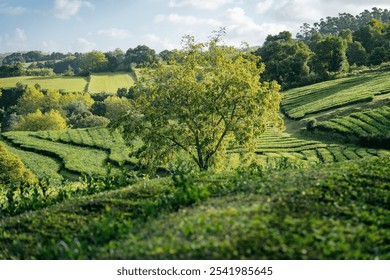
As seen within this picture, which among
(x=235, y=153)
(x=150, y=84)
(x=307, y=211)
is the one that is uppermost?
(x=150, y=84)

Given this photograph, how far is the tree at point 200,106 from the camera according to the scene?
115ft

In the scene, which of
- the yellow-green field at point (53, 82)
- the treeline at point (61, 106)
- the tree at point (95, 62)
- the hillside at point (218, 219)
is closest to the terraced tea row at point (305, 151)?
the hillside at point (218, 219)

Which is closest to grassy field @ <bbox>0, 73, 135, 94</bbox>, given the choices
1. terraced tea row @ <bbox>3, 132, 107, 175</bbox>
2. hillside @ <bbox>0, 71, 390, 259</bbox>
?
terraced tea row @ <bbox>3, 132, 107, 175</bbox>

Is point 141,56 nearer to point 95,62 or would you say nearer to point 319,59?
point 95,62

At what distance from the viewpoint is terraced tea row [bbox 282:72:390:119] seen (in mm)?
79000

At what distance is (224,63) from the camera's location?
119 feet

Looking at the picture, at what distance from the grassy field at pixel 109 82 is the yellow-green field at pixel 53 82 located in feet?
9.72

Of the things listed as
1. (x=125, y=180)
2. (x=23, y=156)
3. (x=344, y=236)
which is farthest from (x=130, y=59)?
(x=344, y=236)

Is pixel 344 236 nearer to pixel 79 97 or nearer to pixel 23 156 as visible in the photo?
pixel 23 156

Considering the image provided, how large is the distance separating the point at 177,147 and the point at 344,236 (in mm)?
25997

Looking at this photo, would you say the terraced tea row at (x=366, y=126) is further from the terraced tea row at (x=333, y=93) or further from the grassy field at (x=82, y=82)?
the grassy field at (x=82, y=82)

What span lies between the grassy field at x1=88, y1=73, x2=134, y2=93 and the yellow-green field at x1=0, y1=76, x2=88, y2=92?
296cm

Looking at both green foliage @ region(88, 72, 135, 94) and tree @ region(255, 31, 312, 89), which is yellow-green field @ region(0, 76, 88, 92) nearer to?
green foliage @ region(88, 72, 135, 94)

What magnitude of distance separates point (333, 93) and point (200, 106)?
61.6 metres
